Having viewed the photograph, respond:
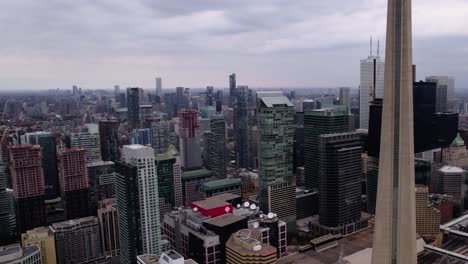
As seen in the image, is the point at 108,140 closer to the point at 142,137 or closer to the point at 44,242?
the point at 142,137

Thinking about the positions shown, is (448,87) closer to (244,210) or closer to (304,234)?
(304,234)

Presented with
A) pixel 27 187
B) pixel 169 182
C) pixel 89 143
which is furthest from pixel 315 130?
pixel 89 143

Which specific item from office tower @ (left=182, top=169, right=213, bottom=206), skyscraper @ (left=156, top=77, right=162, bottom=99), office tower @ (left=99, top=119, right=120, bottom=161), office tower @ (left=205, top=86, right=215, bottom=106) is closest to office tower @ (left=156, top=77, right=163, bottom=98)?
skyscraper @ (left=156, top=77, right=162, bottom=99)

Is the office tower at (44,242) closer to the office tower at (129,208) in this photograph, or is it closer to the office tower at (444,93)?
the office tower at (129,208)

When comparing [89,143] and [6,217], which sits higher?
[89,143]

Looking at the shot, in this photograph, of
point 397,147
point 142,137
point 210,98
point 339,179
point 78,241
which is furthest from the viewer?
point 210,98

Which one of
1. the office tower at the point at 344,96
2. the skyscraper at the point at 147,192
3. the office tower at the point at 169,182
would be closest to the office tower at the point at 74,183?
the office tower at the point at 169,182
